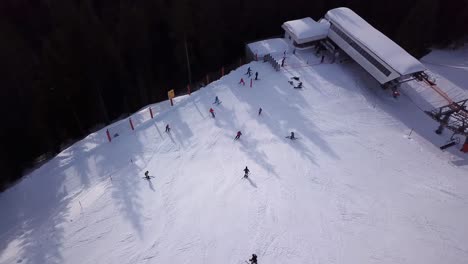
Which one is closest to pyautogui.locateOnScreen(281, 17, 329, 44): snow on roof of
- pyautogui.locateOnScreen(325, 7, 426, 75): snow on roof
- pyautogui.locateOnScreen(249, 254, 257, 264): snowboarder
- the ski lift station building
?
the ski lift station building

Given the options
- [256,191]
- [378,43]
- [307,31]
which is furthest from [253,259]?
[307,31]

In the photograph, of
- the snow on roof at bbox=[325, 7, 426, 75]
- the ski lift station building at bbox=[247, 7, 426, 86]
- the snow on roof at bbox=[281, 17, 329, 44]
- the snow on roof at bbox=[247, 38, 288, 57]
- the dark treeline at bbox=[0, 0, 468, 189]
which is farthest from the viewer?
the snow on roof at bbox=[247, 38, 288, 57]

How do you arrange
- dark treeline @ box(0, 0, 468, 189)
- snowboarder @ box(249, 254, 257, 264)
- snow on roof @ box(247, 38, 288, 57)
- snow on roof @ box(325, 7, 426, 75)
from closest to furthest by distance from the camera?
snowboarder @ box(249, 254, 257, 264) → dark treeline @ box(0, 0, 468, 189) → snow on roof @ box(325, 7, 426, 75) → snow on roof @ box(247, 38, 288, 57)

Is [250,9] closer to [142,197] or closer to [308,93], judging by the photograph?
[308,93]

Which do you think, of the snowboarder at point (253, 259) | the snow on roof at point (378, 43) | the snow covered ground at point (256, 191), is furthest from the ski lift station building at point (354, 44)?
the snowboarder at point (253, 259)

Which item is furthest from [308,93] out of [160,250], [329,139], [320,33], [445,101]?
[160,250]

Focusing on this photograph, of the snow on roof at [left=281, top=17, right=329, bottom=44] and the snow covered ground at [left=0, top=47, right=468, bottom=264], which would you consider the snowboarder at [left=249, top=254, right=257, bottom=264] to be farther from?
the snow on roof at [left=281, top=17, right=329, bottom=44]

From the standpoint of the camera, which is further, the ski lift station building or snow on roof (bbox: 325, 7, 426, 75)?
the ski lift station building
